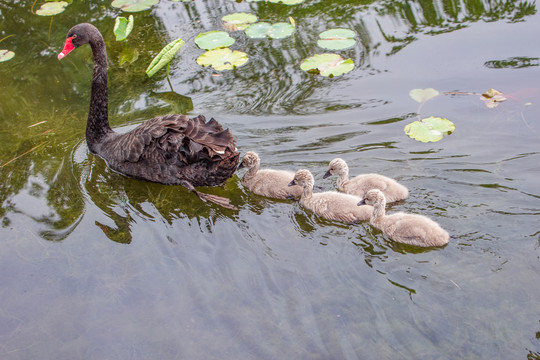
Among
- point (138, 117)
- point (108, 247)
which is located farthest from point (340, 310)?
point (138, 117)

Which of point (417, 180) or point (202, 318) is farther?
point (417, 180)

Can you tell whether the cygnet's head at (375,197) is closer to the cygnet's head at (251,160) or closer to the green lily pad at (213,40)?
the cygnet's head at (251,160)

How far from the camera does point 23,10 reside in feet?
28.6

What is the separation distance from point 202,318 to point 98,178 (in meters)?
2.32

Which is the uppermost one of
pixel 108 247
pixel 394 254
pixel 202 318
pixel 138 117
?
pixel 138 117

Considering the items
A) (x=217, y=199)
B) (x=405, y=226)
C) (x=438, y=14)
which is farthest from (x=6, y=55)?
(x=405, y=226)

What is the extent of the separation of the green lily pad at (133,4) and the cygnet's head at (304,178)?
4.98m

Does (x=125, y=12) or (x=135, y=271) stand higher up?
(x=125, y=12)

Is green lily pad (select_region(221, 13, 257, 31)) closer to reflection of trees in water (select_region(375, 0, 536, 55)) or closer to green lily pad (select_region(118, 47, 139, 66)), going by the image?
green lily pad (select_region(118, 47, 139, 66))

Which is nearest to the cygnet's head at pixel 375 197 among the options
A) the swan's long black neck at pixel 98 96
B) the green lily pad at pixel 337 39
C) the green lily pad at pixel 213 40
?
the swan's long black neck at pixel 98 96

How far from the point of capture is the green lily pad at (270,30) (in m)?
7.12

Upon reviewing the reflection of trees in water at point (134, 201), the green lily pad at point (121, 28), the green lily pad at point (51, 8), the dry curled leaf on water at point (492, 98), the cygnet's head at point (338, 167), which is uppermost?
the green lily pad at point (51, 8)

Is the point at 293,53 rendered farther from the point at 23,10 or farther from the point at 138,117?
the point at 23,10

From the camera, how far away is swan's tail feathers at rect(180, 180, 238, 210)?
472 centimetres
